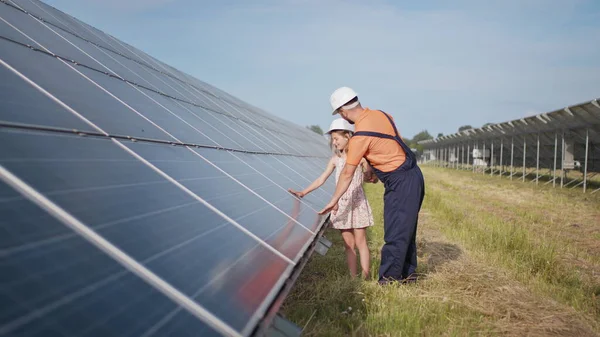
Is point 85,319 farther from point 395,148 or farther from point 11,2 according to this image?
point 11,2

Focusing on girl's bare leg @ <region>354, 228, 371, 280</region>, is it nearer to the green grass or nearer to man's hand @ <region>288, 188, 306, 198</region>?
the green grass

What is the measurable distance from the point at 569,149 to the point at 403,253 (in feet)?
76.0

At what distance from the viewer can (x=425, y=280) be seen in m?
5.78

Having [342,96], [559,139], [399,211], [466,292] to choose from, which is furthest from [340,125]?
[559,139]

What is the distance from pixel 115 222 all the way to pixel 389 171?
12.2 ft

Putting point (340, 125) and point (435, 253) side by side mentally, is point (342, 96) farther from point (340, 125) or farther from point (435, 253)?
point (435, 253)

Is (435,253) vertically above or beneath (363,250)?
beneath

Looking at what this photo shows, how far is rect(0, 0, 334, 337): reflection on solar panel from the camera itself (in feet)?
5.82

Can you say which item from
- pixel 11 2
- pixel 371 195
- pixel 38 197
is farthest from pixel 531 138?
pixel 38 197

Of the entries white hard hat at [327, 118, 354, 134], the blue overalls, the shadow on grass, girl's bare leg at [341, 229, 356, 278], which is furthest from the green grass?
white hard hat at [327, 118, 354, 134]

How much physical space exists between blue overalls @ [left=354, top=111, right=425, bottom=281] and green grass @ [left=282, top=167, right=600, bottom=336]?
29 cm

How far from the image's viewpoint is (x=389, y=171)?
5574 millimetres

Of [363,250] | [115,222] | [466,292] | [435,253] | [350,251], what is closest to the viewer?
[115,222]

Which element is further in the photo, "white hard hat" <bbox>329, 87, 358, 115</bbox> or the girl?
the girl
